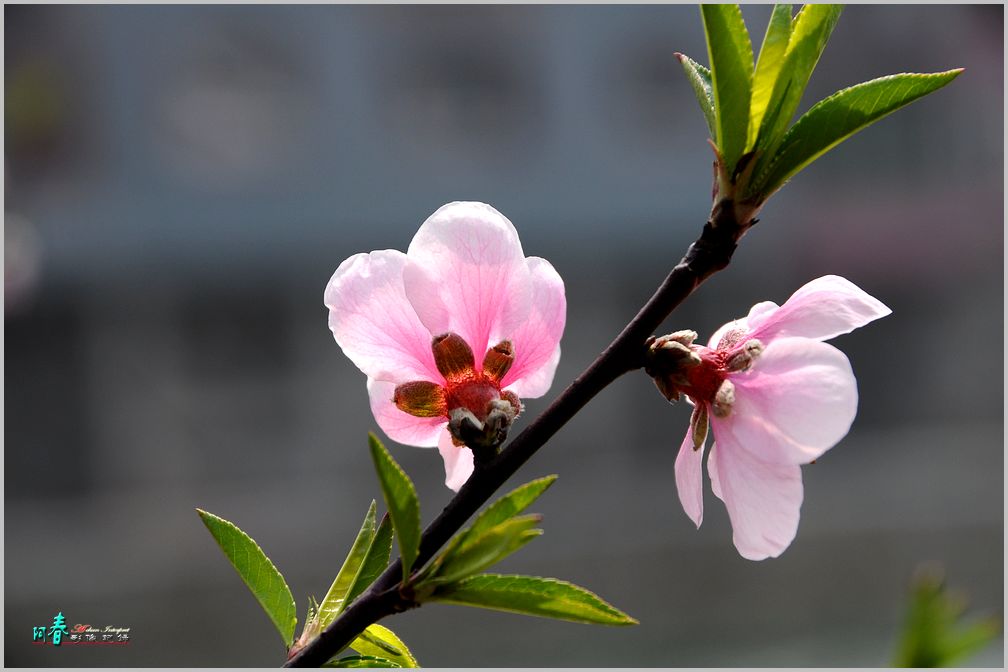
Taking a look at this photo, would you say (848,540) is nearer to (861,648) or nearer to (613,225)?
(861,648)

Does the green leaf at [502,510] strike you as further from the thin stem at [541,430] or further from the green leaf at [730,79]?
the green leaf at [730,79]

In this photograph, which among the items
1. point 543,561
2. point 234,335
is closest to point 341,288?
point 543,561

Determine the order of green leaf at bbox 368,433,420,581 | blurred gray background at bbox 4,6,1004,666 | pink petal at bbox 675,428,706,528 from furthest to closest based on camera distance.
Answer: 1. blurred gray background at bbox 4,6,1004,666
2. pink petal at bbox 675,428,706,528
3. green leaf at bbox 368,433,420,581

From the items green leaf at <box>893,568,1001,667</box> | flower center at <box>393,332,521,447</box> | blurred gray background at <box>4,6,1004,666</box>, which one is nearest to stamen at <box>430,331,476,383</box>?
flower center at <box>393,332,521,447</box>

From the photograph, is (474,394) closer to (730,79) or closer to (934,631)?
(730,79)

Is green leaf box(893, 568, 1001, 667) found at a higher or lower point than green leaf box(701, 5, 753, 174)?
lower

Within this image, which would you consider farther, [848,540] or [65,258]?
[65,258]

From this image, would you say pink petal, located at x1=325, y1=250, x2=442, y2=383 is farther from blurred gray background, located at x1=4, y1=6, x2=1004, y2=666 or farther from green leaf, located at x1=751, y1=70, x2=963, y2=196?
blurred gray background, located at x1=4, y1=6, x2=1004, y2=666
